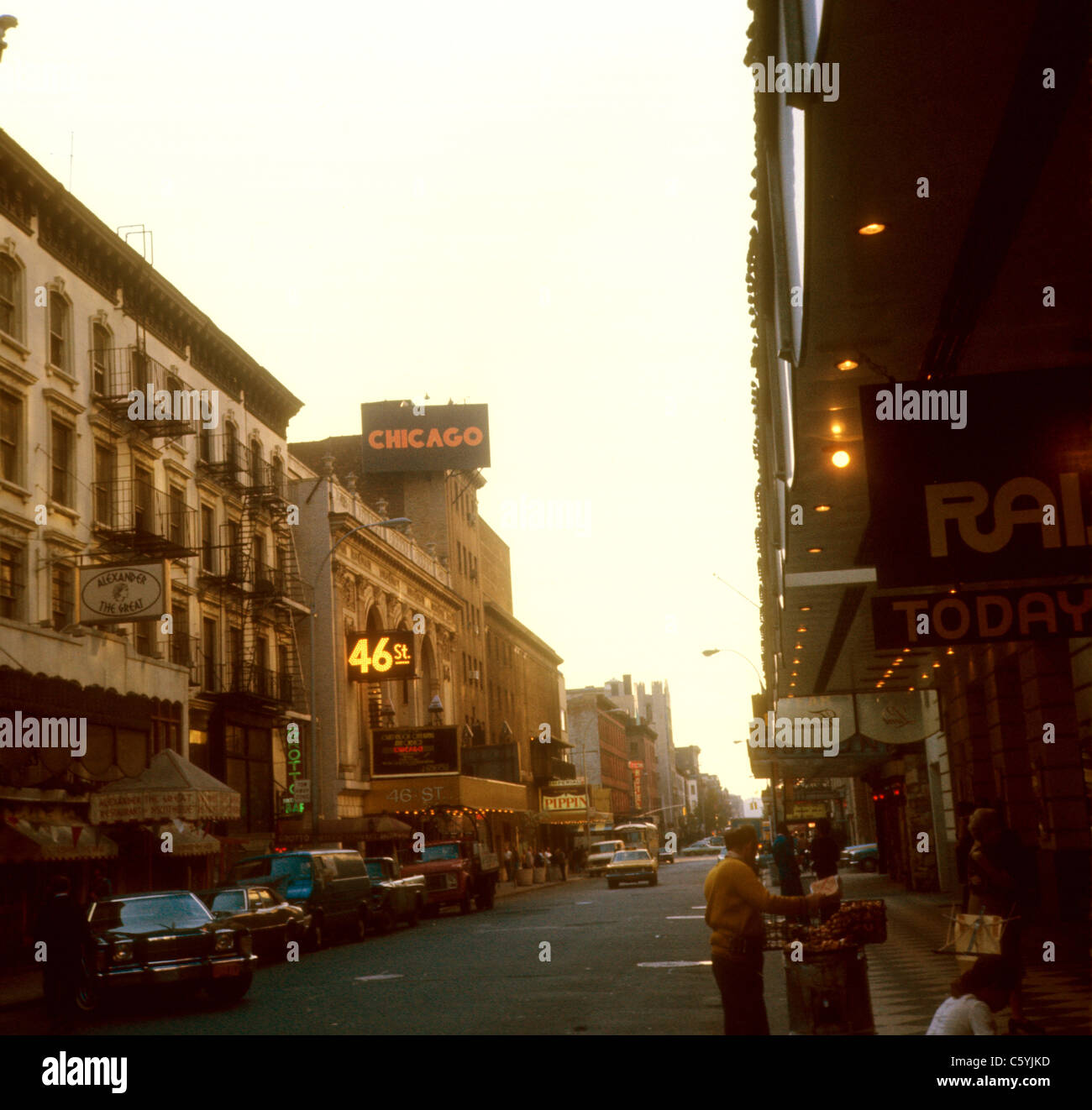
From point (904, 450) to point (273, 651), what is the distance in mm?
37983

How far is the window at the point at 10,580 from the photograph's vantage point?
94.8 feet

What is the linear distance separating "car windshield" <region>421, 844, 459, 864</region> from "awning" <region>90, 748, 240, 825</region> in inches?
429

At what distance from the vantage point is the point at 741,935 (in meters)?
8.82

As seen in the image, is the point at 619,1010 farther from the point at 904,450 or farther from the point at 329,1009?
the point at 904,450

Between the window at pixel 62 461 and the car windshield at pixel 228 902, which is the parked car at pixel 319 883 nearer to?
the car windshield at pixel 228 902

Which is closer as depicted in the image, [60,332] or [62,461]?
[62,461]

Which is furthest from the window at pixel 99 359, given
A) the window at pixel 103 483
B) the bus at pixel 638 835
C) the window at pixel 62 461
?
the bus at pixel 638 835

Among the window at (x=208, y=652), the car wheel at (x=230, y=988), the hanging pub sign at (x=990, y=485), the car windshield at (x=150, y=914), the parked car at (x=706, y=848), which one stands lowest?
the parked car at (x=706, y=848)

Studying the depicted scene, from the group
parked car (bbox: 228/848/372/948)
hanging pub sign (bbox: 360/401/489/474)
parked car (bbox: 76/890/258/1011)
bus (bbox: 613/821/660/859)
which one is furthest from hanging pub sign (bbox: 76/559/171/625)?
bus (bbox: 613/821/660/859)

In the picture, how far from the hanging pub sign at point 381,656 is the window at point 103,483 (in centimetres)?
1868

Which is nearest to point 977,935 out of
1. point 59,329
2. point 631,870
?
point 59,329

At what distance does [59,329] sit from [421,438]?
41.9 metres

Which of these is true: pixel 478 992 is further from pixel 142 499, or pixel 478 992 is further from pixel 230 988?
pixel 142 499
